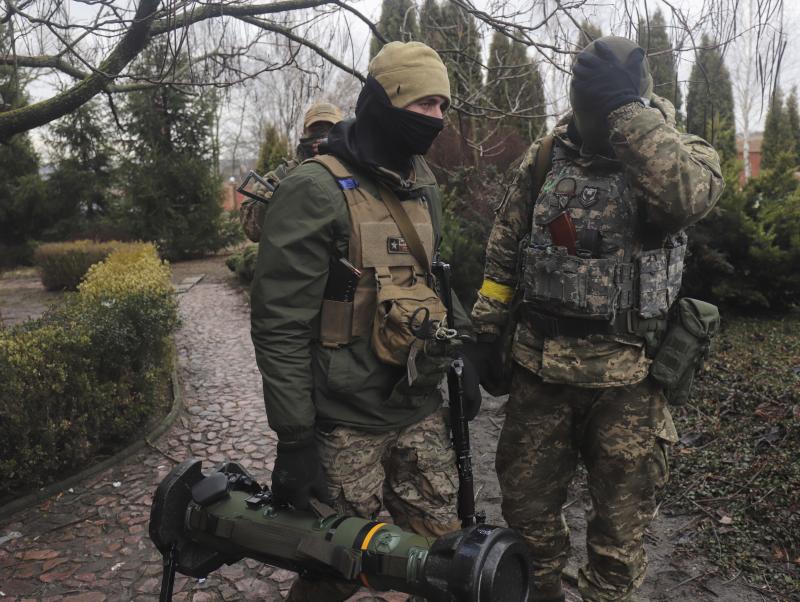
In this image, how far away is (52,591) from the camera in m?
2.97

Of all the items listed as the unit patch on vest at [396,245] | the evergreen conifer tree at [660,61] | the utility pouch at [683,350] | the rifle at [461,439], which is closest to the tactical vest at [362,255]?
the unit patch on vest at [396,245]

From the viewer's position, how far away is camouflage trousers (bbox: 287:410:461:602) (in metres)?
2.02

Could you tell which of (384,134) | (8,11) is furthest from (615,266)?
(8,11)

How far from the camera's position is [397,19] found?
4309 mm

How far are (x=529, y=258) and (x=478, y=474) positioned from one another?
2.23 meters

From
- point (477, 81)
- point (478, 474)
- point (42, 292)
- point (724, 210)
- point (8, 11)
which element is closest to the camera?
point (8, 11)

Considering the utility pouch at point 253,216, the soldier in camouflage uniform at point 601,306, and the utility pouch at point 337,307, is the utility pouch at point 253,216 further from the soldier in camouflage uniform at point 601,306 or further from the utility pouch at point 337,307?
the utility pouch at point 337,307

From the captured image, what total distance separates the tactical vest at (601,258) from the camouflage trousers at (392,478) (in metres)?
0.63

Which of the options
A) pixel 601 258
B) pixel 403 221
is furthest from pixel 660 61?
pixel 403 221

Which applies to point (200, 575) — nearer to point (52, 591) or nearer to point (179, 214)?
point (52, 591)

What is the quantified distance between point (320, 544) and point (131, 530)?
2.27 meters

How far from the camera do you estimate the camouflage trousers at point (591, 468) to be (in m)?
2.29

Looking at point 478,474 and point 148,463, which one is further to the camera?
point 148,463

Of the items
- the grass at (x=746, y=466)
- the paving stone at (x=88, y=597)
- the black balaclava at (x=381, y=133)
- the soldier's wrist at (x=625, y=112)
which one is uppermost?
the soldier's wrist at (x=625, y=112)
